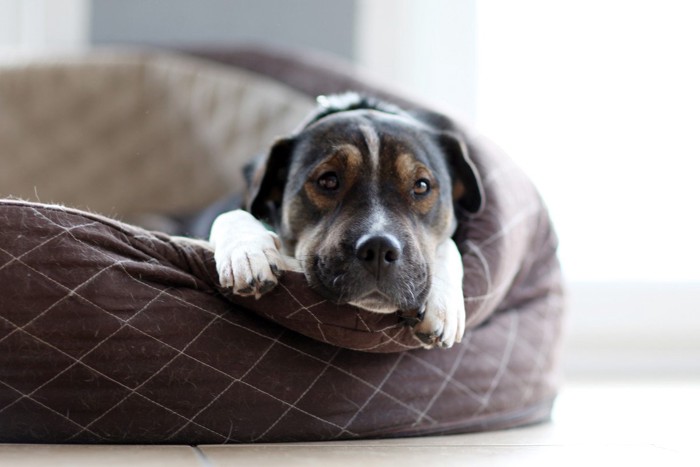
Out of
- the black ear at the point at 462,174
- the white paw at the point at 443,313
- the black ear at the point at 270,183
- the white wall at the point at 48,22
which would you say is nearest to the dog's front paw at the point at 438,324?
the white paw at the point at 443,313

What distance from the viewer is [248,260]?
6.30 ft

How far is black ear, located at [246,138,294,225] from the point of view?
94.8 inches

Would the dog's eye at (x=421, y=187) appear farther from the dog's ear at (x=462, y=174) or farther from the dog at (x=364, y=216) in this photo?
the dog's ear at (x=462, y=174)

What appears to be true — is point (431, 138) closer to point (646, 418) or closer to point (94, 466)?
point (646, 418)

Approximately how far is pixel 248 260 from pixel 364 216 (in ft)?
1.02

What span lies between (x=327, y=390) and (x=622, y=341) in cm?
261

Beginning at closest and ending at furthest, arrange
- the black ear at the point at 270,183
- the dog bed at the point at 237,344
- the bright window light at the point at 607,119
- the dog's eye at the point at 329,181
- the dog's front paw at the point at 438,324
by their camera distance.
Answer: the dog bed at the point at 237,344 → the dog's front paw at the point at 438,324 → the dog's eye at the point at 329,181 → the black ear at the point at 270,183 → the bright window light at the point at 607,119

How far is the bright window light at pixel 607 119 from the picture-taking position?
4234 mm

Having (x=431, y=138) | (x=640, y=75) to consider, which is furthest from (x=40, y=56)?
(x=640, y=75)

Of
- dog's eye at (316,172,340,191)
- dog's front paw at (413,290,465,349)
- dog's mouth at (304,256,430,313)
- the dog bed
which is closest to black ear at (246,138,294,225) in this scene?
dog's eye at (316,172,340,191)

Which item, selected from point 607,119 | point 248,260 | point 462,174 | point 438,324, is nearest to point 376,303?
point 438,324

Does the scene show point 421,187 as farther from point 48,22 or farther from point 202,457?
point 48,22

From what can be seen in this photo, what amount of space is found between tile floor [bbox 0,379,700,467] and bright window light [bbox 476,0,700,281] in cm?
168

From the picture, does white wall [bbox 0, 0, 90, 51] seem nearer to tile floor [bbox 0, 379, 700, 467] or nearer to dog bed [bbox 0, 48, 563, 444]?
dog bed [bbox 0, 48, 563, 444]
